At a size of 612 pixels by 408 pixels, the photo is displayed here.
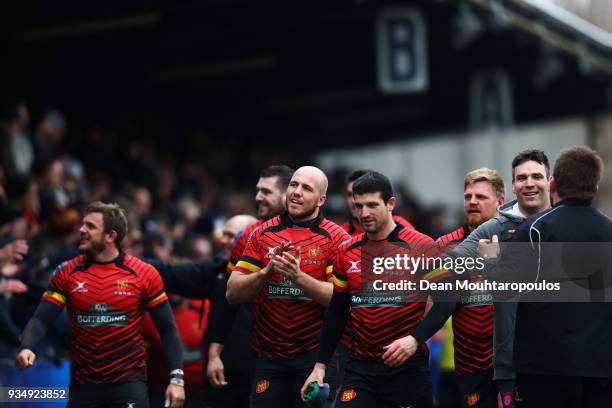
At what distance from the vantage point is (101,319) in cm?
884

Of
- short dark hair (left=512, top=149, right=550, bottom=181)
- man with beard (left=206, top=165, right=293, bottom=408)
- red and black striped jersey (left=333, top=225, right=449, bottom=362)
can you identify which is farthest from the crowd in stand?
short dark hair (left=512, top=149, right=550, bottom=181)

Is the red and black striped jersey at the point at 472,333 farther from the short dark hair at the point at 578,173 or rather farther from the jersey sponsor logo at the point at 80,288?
the jersey sponsor logo at the point at 80,288

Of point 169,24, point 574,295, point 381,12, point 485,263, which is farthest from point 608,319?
point 169,24

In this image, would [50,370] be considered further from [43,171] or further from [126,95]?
[126,95]

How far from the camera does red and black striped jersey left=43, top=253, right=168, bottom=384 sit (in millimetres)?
8805

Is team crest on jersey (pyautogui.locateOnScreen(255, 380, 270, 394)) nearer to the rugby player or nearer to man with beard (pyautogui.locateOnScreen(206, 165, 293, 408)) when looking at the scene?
the rugby player

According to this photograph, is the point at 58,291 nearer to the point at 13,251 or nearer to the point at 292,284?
the point at 13,251

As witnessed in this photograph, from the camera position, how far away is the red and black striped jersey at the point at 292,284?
8.85m

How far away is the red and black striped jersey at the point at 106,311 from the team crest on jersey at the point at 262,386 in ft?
2.91

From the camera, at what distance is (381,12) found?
1866 centimetres

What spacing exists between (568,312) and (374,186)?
73.0 inches

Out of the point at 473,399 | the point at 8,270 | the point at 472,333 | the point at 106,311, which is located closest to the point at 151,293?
the point at 106,311

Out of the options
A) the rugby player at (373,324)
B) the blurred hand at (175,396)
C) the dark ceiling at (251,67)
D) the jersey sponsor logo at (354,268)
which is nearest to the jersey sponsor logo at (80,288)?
the blurred hand at (175,396)

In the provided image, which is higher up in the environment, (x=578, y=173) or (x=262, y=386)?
(x=578, y=173)
